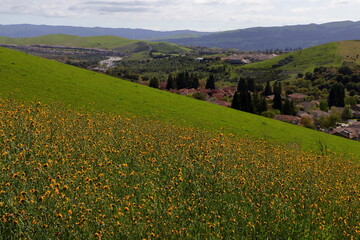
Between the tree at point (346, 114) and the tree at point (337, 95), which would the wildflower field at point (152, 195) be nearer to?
the tree at point (346, 114)

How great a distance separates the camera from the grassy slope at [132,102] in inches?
1057

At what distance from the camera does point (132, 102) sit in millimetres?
30578

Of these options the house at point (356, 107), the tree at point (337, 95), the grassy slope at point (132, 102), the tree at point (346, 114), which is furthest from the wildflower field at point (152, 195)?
the house at point (356, 107)

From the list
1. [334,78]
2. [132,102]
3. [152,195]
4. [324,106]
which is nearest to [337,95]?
[324,106]

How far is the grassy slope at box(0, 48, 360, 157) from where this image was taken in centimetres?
2685

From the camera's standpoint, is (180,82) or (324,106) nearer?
(180,82)

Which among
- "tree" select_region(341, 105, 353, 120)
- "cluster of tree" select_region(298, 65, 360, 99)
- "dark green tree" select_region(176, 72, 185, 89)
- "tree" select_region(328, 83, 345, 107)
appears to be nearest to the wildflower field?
"dark green tree" select_region(176, 72, 185, 89)

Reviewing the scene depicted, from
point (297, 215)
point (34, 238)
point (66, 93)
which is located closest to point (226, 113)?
point (66, 93)

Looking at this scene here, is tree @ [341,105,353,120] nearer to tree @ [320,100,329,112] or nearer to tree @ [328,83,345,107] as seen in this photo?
tree @ [320,100,329,112]

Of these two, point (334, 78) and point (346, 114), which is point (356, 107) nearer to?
point (346, 114)

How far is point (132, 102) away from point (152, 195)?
22.9 meters

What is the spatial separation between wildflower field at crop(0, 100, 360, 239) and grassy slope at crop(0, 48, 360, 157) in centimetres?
1315

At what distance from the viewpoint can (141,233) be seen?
6441 mm

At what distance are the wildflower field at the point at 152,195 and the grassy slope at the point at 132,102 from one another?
13.1 metres
